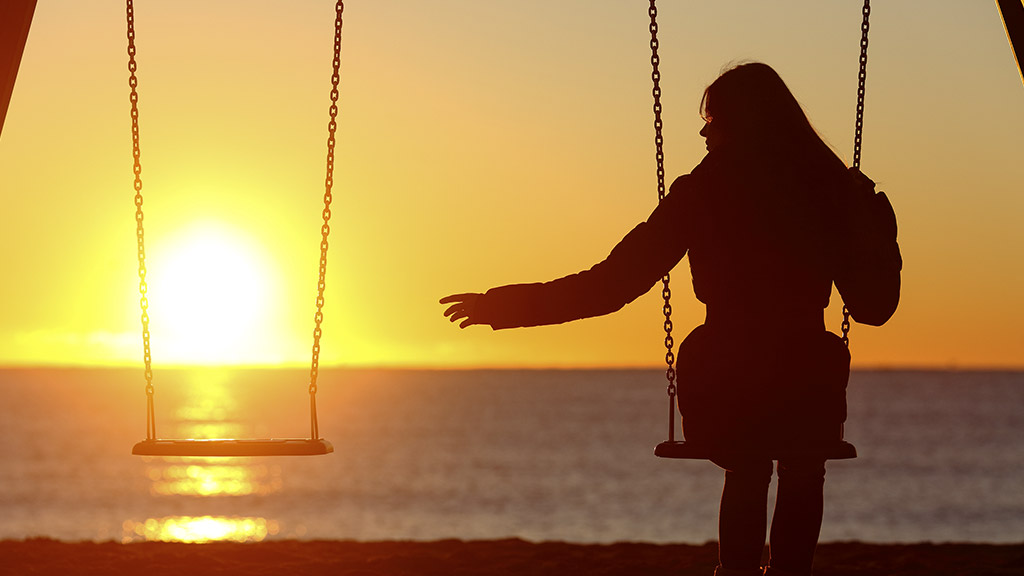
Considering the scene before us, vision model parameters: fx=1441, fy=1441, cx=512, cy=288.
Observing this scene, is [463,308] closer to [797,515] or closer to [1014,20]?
[797,515]

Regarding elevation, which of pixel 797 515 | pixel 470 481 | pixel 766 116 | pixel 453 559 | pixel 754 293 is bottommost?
pixel 470 481

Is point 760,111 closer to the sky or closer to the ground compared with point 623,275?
closer to the sky

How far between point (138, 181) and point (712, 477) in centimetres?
4903

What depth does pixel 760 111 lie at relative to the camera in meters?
4.76

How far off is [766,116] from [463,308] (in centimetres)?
124

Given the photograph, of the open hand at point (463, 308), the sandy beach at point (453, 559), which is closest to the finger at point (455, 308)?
the open hand at point (463, 308)

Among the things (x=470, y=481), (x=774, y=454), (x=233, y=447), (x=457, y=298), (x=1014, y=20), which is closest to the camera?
(x=774, y=454)

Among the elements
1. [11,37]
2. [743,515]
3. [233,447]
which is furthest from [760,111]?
[11,37]

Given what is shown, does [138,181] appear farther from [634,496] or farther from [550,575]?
[634,496]

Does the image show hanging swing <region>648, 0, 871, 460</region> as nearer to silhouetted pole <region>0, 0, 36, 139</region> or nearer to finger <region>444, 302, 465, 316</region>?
finger <region>444, 302, 465, 316</region>

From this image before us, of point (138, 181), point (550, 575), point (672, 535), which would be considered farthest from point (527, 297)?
point (672, 535)

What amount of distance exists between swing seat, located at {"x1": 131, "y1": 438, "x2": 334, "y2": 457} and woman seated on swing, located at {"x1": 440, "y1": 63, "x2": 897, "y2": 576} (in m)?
1.34

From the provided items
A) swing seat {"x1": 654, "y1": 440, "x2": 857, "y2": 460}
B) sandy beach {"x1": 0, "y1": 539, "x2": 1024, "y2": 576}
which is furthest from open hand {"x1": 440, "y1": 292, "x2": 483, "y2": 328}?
sandy beach {"x1": 0, "y1": 539, "x2": 1024, "y2": 576}

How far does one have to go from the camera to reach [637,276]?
4.80 metres
